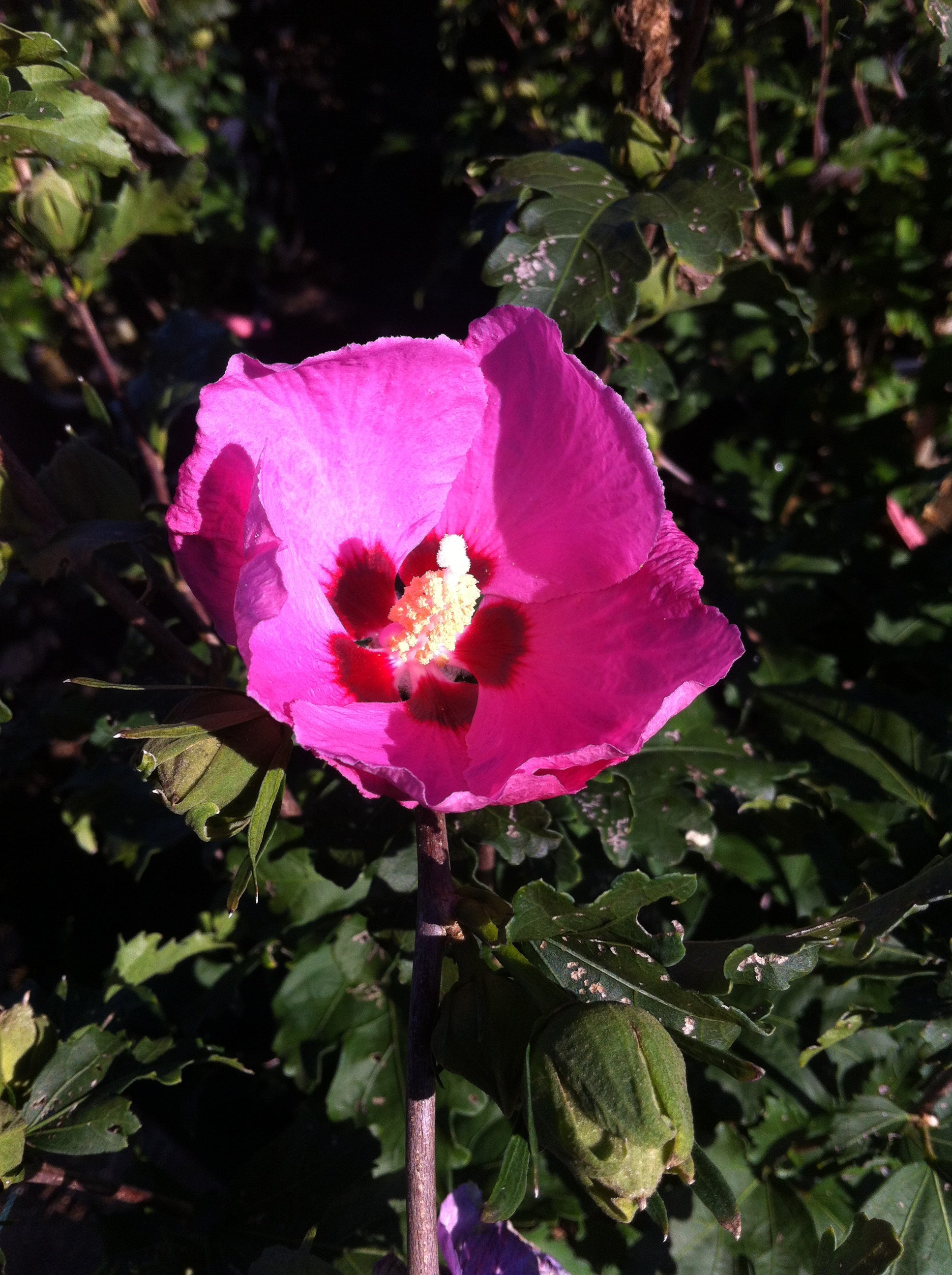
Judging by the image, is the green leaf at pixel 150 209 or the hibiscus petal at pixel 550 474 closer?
the hibiscus petal at pixel 550 474

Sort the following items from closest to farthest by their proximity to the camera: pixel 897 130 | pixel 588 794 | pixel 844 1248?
pixel 844 1248, pixel 588 794, pixel 897 130

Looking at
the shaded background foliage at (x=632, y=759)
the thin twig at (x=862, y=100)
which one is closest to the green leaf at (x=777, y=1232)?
the shaded background foliage at (x=632, y=759)

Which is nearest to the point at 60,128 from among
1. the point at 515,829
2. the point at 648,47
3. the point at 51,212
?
the point at 51,212

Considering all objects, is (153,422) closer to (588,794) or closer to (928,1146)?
(588,794)

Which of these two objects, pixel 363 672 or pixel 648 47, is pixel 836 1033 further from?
pixel 648 47

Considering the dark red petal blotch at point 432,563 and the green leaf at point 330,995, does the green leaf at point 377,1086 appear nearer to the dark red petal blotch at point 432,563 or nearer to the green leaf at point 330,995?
the green leaf at point 330,995

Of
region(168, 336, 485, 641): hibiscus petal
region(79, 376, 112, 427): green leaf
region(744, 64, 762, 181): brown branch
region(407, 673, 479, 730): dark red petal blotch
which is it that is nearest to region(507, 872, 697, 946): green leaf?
region(407, 673, 479, 730): dark red petal blotch

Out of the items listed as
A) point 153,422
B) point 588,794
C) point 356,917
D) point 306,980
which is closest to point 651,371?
point 588,794
